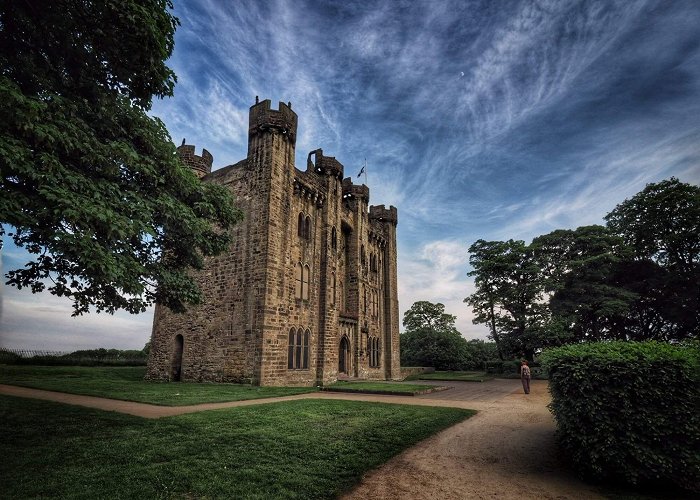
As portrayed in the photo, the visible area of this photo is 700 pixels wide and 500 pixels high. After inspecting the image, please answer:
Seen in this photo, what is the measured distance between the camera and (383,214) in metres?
37.2

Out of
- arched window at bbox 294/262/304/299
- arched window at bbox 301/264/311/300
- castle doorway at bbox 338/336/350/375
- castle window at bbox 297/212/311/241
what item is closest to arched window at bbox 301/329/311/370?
arched window at bbox 301/264/311/300

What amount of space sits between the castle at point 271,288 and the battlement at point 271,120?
2.5 inches

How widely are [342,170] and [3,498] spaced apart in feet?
85.3

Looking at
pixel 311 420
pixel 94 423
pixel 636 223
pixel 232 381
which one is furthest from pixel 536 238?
pixel 94 423

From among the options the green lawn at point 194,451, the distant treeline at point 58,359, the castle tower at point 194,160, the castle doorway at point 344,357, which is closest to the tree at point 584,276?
the castle doorway at point 344,357

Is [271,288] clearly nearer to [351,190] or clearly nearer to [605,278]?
[351,190]

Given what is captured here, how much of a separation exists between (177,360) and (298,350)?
7.82 meters

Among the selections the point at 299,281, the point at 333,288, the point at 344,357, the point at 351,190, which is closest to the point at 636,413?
the point at 299,281

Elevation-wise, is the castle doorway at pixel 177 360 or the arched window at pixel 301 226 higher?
the arched window at pixel 301 226

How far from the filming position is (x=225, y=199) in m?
10.7

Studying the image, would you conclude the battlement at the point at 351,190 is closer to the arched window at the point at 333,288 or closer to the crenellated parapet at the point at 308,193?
the crenellated parapet at the point at 308,193

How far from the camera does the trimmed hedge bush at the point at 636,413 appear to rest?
5242mm

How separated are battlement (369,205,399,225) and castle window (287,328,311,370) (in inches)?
683

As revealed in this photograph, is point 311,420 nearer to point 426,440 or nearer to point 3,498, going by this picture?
point 426,440
